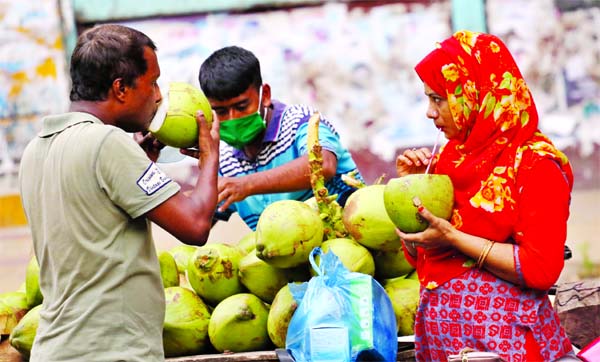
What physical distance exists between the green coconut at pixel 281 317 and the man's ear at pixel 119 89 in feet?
3.17

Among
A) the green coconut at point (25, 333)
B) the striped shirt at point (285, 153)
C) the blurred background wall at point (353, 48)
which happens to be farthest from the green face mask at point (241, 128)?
the blurred background wall at point (353, 48)

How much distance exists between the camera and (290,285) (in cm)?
329

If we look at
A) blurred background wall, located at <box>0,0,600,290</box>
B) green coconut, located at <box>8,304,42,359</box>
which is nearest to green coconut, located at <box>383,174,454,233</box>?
green coconut, located at <box>8,304,42,359</box>

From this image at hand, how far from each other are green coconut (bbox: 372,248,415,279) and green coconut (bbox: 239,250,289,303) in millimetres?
338

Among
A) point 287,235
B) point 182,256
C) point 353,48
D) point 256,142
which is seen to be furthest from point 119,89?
point 353,48

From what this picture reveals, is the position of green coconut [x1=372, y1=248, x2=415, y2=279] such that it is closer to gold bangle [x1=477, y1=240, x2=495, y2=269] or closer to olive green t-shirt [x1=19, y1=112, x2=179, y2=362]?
gold bangle [x1=477, y1=240, x2=495, y2=269]

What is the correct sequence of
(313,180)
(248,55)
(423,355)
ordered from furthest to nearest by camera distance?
1. (248,55)
2. (313,180)
3. (423,355)

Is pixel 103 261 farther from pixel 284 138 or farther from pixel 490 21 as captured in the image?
pixel 490 21

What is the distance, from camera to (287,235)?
10.9ft

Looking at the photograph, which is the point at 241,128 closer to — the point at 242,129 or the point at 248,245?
the point at 242,129

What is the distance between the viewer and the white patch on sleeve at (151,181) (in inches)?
104

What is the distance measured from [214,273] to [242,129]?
0.84 m

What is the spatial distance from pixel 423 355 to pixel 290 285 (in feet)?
1.66

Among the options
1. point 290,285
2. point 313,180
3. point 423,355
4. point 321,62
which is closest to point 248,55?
point 313,180
